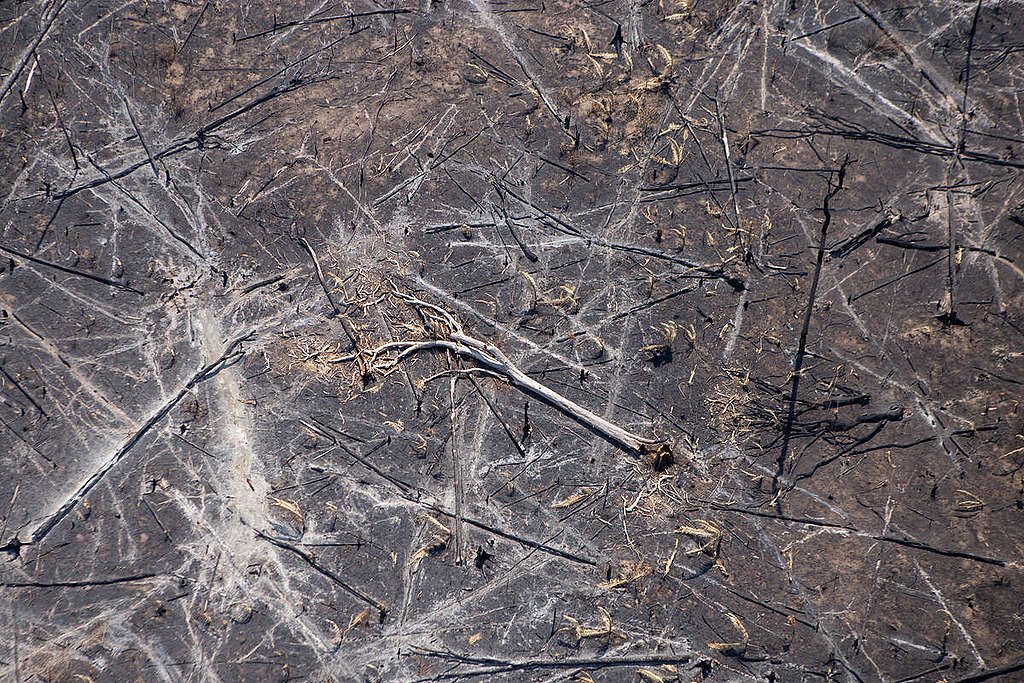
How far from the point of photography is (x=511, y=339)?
5.91 metres

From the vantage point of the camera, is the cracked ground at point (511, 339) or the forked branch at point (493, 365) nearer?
the cracked ground at point (511, 339)

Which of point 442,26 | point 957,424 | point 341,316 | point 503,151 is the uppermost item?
point 442,26

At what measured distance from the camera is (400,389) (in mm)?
5852

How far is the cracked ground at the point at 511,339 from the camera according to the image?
569 centimetres

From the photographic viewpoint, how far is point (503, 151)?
606 cm

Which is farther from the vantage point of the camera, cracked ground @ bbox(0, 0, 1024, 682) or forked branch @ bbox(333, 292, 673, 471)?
forked branch @ bbox(333, 292, 673, 471)

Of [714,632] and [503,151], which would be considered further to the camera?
[503,151]

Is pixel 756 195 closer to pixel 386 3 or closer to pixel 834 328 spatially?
pixel 834 328

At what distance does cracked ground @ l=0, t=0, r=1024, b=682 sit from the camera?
18.7 feet

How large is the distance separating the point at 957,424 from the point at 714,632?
282 cm

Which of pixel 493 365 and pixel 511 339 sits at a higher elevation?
pixel 511 339

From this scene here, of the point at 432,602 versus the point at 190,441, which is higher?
the point at 190,441

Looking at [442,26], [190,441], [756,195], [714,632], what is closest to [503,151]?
[442,26]

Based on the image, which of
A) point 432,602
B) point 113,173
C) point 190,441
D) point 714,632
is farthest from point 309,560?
point 113,173
